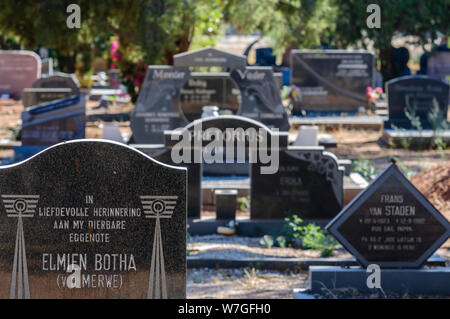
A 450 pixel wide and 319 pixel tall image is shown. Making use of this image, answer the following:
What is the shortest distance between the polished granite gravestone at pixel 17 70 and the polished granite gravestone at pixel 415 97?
12.5m

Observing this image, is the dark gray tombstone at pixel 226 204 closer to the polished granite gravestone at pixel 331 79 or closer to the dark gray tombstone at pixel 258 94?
the dark gray tombstone at pixel 258 94

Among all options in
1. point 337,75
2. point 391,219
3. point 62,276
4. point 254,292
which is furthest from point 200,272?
point 337,75

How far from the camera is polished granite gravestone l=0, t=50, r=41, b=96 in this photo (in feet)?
80.3

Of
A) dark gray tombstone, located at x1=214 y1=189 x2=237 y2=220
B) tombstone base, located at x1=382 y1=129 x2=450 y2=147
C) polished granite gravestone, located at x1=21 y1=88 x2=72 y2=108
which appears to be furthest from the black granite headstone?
polished granite gravestone, located at x1=21 y1=88 x2=72 y2=108

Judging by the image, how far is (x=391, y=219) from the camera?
21.7 ft

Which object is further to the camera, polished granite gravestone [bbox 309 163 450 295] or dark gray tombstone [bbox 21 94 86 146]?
dark gray tombstone [bbox 21 94 86 146]

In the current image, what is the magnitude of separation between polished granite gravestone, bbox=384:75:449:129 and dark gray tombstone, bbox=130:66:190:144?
4699 mm

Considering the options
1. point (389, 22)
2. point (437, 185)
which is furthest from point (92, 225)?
point (389, 22)

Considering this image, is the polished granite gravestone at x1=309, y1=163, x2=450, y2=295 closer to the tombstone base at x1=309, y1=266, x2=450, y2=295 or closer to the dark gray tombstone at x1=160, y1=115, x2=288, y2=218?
the tombstone base at x1=309, y1=266, x2=450, y2=295

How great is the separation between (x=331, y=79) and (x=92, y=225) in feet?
47.6

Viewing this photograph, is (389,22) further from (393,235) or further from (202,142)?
(393,235)

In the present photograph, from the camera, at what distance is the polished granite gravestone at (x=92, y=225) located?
508 centimetres

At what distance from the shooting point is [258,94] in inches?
528
